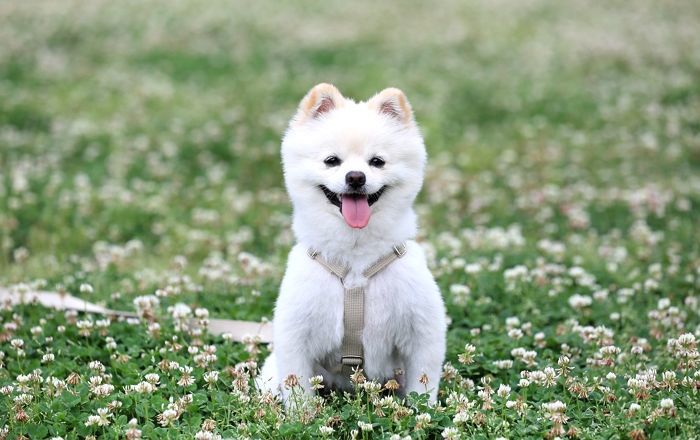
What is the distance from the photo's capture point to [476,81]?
48.5 feet

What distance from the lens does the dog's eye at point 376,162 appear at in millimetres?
4320

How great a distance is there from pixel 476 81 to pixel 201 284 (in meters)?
9.26

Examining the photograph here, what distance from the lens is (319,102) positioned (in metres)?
4.43

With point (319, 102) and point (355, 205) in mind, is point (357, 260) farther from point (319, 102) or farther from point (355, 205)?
point (319, 102)

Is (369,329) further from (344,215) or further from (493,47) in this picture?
(493,47)

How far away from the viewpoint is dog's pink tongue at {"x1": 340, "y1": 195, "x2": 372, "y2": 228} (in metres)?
4.24

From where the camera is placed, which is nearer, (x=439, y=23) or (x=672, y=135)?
(x=672, y=135)

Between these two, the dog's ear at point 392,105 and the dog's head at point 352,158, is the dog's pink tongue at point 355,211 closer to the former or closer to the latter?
the dog's head at point 352,158

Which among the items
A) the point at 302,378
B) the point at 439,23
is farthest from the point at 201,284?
the point at 439,23

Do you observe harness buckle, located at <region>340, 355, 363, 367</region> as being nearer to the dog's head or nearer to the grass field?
the grass field

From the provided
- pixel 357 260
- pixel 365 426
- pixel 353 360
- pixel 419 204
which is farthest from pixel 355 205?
pixel 419 204

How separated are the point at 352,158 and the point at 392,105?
42 cm


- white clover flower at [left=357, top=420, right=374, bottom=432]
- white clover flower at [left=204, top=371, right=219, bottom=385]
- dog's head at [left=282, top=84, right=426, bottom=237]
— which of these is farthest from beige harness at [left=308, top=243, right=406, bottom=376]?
white clover flower at [left=204, top=371, right=219, bottom=385]

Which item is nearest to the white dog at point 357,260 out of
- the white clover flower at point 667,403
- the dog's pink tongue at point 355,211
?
the dog's pink tongue at point 355,211
